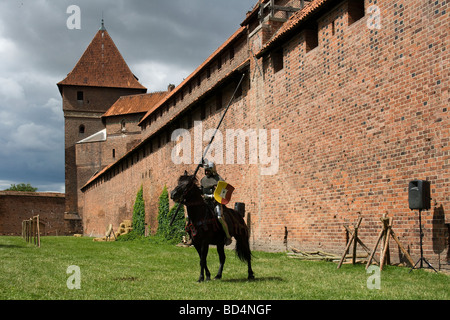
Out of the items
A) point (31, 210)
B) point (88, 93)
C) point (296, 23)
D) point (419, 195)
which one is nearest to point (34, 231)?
point (296, 23)

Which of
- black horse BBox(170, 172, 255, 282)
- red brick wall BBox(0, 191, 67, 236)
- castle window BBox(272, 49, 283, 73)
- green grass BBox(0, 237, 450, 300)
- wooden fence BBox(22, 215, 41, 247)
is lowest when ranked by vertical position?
red brick wall BBox(0, 191, 67, 236)

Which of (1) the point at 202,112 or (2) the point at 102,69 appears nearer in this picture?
(1) the point at 202,112

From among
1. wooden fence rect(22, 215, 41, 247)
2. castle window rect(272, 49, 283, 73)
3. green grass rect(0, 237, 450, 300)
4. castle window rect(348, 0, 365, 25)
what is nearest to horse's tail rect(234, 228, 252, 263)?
green grass rect(0, 237, 450, 300)

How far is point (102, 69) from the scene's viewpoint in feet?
206

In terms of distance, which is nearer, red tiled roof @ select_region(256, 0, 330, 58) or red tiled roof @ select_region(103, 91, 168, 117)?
red tiled roof @ select_region(256, 0, 330, 58)

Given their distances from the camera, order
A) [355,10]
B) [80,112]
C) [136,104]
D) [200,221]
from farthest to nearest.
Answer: [80,112], [136,104], [355,10], [200,221]

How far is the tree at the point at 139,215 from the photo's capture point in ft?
107

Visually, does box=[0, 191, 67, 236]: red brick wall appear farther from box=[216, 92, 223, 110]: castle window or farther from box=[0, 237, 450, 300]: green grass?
box=[0, 237, 450, 300]: green grass

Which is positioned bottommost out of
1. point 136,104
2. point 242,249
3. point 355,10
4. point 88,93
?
point 242,249

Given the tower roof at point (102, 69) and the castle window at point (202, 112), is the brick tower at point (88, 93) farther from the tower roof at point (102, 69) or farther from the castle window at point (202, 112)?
the castle window at point (202, 112)

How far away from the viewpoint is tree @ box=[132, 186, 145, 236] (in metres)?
32.7

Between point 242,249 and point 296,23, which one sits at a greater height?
point 296,23

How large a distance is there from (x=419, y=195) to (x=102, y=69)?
57.7 metres

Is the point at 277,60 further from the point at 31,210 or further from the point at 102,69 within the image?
the point at 102,69
